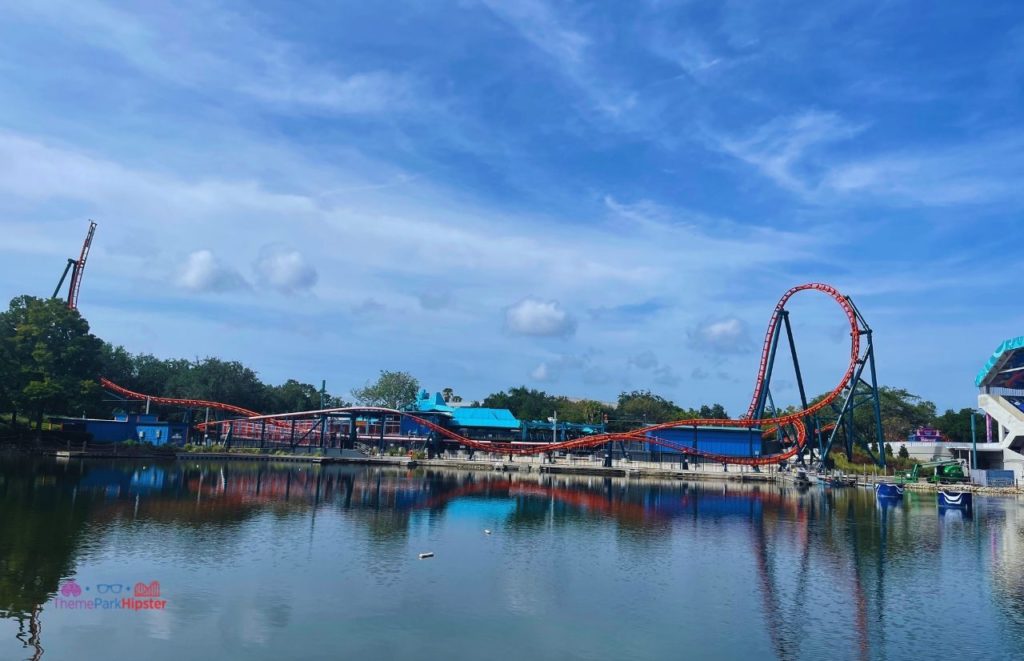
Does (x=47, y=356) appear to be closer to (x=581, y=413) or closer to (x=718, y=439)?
(x=718, y=439)

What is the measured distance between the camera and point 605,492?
201 ft

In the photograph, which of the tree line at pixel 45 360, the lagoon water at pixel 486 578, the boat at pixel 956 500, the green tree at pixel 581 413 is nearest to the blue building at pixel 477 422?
the green tree at pixel 581 413

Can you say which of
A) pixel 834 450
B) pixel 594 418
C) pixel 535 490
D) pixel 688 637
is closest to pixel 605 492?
pixel 535 490

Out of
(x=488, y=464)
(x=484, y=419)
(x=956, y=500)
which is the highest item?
(x=484, y=419)

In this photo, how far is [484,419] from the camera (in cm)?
10606

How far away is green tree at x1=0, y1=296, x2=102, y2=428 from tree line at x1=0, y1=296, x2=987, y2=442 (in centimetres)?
8

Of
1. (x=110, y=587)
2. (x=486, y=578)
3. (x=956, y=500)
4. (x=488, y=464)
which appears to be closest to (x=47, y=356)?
→ (x=488, y=464)

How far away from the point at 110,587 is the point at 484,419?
83646 mm

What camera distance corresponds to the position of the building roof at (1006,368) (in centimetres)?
7294

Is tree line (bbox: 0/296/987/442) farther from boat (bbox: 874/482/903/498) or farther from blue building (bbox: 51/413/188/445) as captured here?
boat (bbox: 874/482/903/498)

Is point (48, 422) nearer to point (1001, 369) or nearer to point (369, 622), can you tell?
point (369, 622)

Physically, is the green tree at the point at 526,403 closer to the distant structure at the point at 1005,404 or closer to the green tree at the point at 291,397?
the green tree at the point at 291,397

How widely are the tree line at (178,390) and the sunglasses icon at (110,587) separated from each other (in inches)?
1984

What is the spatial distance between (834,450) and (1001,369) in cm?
1804
